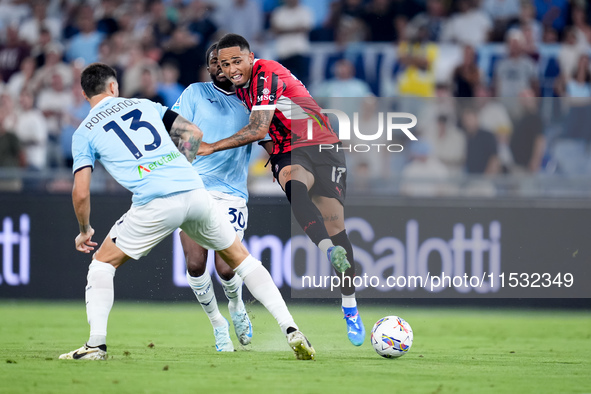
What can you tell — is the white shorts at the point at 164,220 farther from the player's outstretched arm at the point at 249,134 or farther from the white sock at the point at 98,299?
the player's outstretched arm at the point at 249,134

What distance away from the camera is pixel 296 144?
7.32 m

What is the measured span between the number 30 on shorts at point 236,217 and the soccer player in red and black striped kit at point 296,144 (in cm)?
48

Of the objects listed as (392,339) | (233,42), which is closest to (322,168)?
(233,42)

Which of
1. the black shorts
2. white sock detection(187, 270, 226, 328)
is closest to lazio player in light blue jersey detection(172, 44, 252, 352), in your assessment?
white sock detection(187, 270, 226, 328)

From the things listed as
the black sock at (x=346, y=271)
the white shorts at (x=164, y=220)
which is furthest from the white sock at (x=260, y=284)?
the black sock at (x=346, y=271)

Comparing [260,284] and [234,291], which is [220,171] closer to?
[234,291]

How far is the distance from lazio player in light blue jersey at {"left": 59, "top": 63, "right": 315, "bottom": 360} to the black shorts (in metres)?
1.34

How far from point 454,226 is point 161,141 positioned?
5.77 meters

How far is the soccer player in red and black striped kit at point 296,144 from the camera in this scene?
6.96m

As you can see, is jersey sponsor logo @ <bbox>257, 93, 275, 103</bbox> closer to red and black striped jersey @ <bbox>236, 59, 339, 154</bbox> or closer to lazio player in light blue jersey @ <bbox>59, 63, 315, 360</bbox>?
red and black striped jersey @ <bbox>236, 59, 339, 154</bbox>

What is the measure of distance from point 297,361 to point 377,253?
15.8ft

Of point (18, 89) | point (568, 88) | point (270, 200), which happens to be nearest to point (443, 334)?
point (270, 200)

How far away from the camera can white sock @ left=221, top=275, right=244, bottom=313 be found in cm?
742

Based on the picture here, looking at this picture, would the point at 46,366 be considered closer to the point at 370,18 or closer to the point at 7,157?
the point at 7,157
